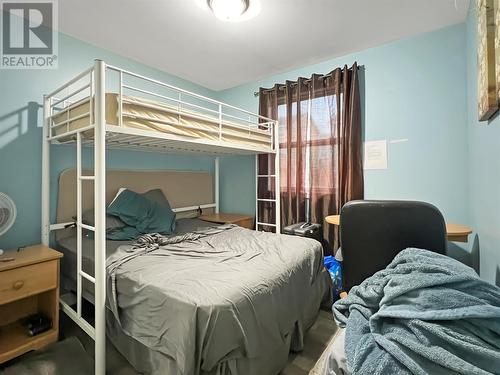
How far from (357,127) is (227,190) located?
202 centimetres

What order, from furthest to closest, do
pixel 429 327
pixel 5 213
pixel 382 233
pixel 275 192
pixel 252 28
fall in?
pixel 275 192 < pixel 252 28 < pixel 5 213 < pixel 382 233 < pixel 429 327

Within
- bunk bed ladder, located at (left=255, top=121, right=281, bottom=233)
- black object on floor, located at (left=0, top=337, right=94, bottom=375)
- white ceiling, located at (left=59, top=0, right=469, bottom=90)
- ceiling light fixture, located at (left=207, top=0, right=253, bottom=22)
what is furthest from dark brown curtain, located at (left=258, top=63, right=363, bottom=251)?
black object on floor, located at (left=0, top=337, right=94, bottom=375)

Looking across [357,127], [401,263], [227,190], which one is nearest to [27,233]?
[227,190]

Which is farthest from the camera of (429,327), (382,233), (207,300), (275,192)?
(275,192)

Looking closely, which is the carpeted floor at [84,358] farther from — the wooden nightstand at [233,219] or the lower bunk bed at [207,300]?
the wooden nightstand at [233,219]

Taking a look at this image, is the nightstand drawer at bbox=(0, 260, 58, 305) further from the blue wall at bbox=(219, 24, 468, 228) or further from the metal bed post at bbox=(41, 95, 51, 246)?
the blue wall at bbox=(219, 24, 468, 228)

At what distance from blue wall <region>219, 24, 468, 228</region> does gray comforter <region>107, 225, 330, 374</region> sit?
129cm

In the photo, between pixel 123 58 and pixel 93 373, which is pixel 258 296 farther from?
pixel 123 58

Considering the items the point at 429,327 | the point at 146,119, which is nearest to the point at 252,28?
the point at 146,119

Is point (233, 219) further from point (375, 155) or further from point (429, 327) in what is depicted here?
point (429, 327)

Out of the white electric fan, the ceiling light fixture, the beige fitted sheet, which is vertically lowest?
the white electric fan

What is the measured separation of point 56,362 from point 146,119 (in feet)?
5.61

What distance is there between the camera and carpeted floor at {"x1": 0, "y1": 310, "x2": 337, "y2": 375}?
1515 millimetres

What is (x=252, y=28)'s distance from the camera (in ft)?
Result: 7.31
